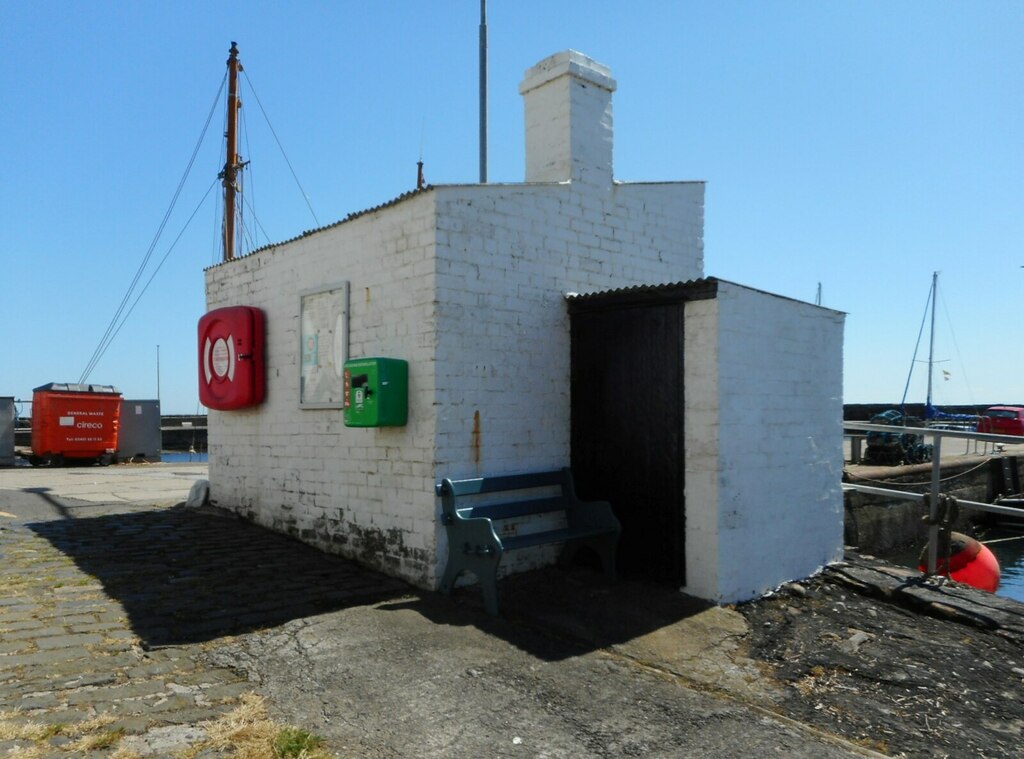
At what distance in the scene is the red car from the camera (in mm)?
25734

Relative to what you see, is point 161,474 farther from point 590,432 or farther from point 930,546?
point 930,546

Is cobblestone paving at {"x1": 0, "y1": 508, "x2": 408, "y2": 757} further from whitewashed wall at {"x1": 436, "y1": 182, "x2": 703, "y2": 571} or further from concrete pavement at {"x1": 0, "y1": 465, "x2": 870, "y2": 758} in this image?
whitewashed wall at {"x1": 436, "y1": 182, "x2": 703, "y2": 571}

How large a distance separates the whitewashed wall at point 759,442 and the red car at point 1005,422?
2200 cm

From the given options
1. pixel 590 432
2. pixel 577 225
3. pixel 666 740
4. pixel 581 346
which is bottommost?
pixel 666 740

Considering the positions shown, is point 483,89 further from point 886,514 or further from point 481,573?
point 886,514

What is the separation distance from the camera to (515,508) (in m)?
6.59

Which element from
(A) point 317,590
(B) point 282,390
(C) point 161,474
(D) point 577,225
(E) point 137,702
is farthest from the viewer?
(C) point 161,474

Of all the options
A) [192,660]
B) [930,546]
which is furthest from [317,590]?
[930,546]

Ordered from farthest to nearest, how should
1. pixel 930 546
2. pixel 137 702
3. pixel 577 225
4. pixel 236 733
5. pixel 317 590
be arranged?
pixel 577 225, pixel 930 546, pixel 317 590, pixel 137 702, pixel 236 733

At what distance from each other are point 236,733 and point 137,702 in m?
0.74

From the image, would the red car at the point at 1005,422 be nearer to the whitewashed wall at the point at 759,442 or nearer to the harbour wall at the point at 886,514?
the harbour wall at the point at 886,514

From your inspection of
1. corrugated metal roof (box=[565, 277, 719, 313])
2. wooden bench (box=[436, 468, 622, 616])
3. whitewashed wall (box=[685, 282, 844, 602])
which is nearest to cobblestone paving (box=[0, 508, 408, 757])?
wooden bench (box=[436, 468, 622, 616])

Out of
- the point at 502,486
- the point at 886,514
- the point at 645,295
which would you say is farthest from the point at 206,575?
the point at 886,514

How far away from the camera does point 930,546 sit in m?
7.10
